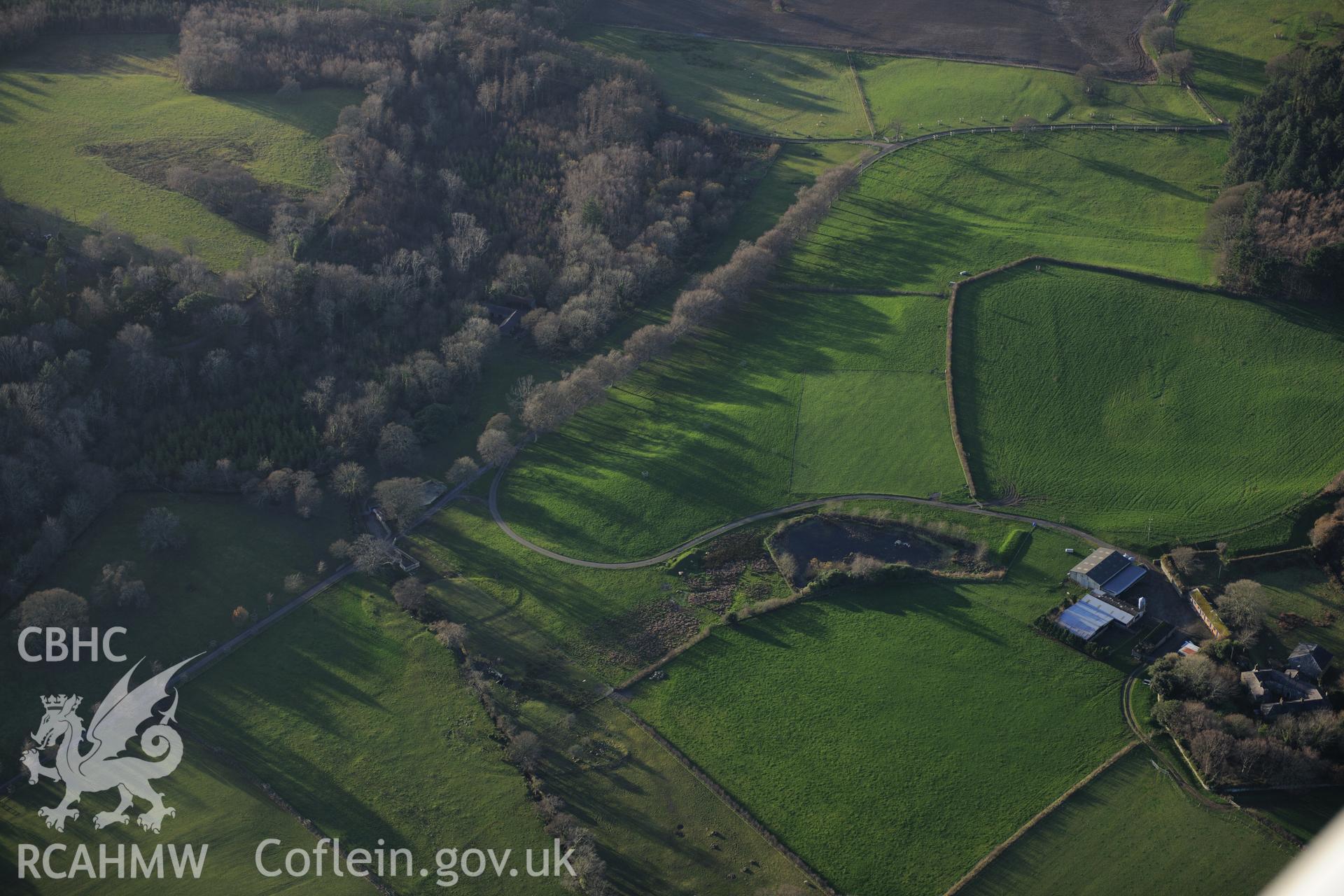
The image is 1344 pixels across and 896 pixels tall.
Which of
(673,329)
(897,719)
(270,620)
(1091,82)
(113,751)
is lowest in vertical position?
(113,751)

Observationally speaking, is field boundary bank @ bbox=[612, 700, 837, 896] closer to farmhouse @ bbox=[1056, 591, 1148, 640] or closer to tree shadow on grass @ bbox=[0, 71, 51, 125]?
farmhouse @ bbox=[1056, 591, 1148, 640]

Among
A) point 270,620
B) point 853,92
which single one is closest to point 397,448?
point 270,620

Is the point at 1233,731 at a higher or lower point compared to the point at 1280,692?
lower

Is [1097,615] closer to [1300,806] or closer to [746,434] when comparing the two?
[1300,806]

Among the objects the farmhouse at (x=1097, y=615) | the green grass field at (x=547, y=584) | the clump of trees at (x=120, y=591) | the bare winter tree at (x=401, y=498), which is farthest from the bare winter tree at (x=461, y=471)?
the farmhouse at (x=1097, y=615)

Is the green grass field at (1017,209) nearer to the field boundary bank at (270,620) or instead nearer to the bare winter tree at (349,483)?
the field boundary bank at (270,620)

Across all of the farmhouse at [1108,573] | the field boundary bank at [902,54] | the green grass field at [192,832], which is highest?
the field boundary bank at [902,54]

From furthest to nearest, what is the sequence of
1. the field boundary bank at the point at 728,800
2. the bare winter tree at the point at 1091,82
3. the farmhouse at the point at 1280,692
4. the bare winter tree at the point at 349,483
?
the bare winter tree at the point at 1091,82 < the bare winter tree at the point at 349,483 < the farmhouse at the point at 1280,692 < the field boundary bank at the point at 728,800

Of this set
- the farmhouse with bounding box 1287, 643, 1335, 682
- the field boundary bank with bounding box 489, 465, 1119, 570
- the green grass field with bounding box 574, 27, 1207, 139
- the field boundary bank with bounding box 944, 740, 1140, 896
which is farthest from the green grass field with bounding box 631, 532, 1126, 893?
the green grass field with bounding box 574, 27, 1207, 139
